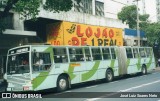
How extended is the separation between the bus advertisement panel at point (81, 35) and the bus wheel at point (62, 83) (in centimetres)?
967

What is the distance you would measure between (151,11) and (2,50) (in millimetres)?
45456

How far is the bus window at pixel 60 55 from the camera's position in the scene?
1506cm

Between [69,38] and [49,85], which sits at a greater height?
[69,38]

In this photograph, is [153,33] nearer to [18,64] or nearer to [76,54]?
[76,54]

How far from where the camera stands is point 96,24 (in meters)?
30.1

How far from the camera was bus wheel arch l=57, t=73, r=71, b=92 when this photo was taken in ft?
48.9

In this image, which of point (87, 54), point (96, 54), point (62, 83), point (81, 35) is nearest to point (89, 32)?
point (81, 35)

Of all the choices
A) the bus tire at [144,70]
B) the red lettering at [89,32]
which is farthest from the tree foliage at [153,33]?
the bus tire at [144,70]

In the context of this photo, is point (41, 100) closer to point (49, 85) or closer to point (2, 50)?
point (49, 85)

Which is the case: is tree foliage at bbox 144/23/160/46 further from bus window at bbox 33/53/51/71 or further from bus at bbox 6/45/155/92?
bus window at bbox 33/53/51/71

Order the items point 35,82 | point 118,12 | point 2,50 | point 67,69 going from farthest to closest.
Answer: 1. point 118,12
2. point 2,50
3. point 67,69
4. point 35,82

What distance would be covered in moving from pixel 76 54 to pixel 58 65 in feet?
6.13

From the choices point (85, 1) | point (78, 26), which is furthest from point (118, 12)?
point (78, 26)

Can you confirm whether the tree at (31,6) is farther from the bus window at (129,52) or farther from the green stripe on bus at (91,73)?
the bus window at (129,52)
